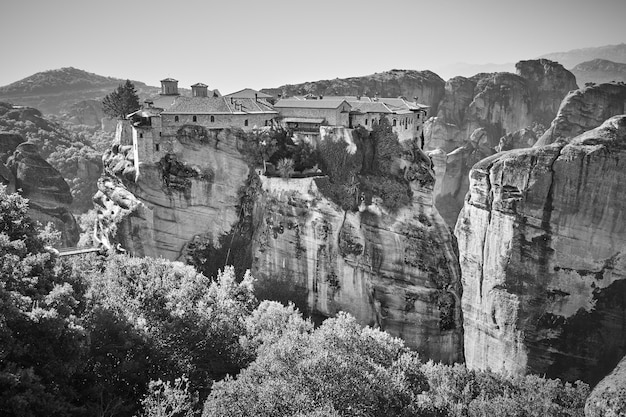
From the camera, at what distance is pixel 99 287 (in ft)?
66.9

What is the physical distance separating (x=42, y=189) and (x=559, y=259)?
42543 millimetres

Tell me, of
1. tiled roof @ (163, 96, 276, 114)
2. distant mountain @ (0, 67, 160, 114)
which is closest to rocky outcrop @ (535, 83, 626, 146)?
tiled roof @ (163, 96, 276, 114)

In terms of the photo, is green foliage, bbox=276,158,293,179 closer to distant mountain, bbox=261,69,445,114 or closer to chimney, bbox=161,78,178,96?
chimney, bbox=161,78,178,96

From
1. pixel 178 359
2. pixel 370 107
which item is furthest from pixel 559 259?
pixel 178 359

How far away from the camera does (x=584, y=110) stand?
6191 cm

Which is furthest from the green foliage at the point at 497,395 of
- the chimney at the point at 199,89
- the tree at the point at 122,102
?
the tree at the point at 122,102

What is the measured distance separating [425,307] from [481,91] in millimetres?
64673

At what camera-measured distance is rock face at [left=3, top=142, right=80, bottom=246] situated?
46.3 meters

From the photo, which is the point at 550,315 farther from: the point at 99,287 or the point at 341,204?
the point at 99,287

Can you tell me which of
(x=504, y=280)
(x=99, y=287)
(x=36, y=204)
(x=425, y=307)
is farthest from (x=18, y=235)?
(x=36, y=204)

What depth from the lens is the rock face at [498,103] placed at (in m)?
83.8

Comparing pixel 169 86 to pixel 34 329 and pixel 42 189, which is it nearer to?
pixel 42 189

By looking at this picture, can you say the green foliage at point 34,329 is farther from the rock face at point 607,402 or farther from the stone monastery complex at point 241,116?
the rock face at point 607,402

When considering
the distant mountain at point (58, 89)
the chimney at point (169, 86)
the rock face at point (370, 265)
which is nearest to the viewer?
the rock face at point (370, 265)
